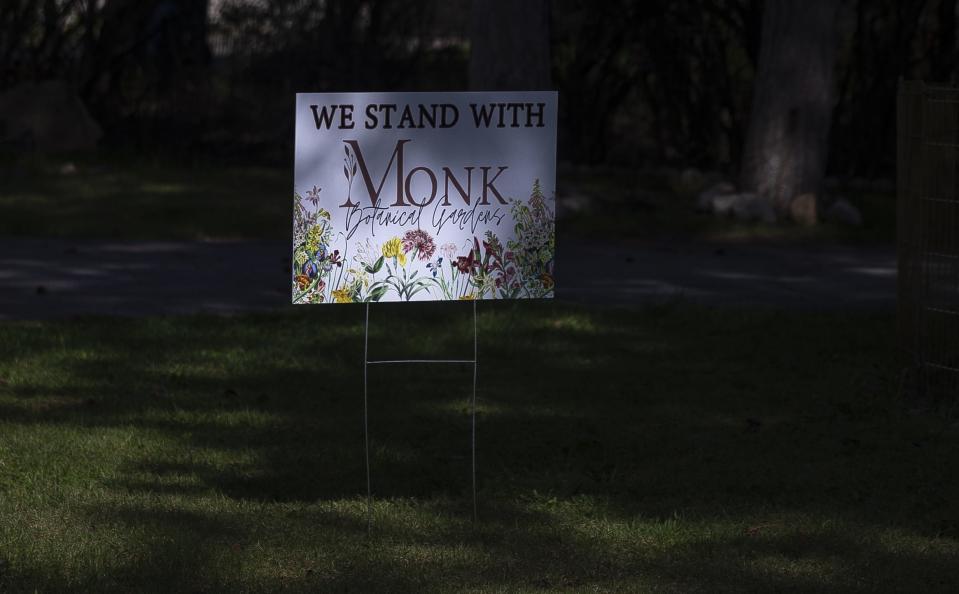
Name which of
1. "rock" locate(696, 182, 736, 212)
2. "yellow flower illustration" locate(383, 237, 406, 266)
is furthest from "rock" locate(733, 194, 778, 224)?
"yellow flower illustration" locate(383, 237, 406, 266)

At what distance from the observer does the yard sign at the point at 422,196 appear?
5297 mm

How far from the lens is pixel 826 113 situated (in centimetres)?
1385

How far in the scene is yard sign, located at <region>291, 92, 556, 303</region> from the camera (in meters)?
5.30

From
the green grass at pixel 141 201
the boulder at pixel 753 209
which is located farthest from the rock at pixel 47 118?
the boulder at pixel 753 209

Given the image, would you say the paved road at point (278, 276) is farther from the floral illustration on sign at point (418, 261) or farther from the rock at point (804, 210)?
the floral illustration on sign at point (418, 261)

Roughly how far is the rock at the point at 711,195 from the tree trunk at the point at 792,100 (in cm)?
38

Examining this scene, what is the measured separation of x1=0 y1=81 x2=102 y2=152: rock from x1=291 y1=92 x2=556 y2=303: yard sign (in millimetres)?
12292

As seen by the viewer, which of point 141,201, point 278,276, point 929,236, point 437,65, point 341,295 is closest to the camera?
point 341,295

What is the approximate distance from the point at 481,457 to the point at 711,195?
825cm

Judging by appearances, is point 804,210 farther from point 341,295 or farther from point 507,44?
point 341,295

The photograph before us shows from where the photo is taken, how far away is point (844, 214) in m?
13.8

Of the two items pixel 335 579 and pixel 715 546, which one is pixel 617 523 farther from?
pixel 335 579

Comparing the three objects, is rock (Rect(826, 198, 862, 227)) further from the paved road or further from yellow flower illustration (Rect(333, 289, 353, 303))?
yellow flower illustration (Rect(333, 289, 353, 303))

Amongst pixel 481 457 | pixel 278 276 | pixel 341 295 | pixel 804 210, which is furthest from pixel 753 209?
pixel 341 295
